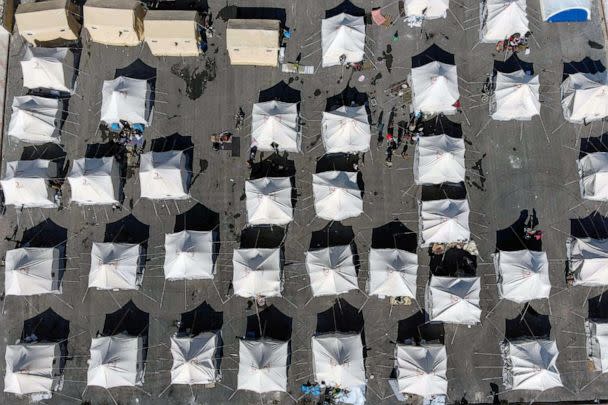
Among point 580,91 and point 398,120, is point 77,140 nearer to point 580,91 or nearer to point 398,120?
point 398,120

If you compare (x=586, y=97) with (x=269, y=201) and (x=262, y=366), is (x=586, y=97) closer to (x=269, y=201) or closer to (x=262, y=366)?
(x=269, y=201)

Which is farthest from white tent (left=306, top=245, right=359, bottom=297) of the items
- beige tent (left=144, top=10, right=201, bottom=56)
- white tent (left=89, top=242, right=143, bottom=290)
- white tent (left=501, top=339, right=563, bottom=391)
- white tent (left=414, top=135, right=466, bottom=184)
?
beige tent (left=144, top=10, right=201, bottom=56)

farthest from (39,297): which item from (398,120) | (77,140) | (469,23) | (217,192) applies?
(469,23)

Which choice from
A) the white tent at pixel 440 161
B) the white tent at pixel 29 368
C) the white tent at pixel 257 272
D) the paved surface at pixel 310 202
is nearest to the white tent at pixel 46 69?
the paved surface at pixel 310 202

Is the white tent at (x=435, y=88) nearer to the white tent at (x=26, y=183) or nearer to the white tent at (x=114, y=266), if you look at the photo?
the white tent at (x=114, y=266)

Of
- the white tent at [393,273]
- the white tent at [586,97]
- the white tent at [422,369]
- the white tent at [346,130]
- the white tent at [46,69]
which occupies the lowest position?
the white tent at [422,369]

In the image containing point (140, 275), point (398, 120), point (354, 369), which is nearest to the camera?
point (354, 369)
